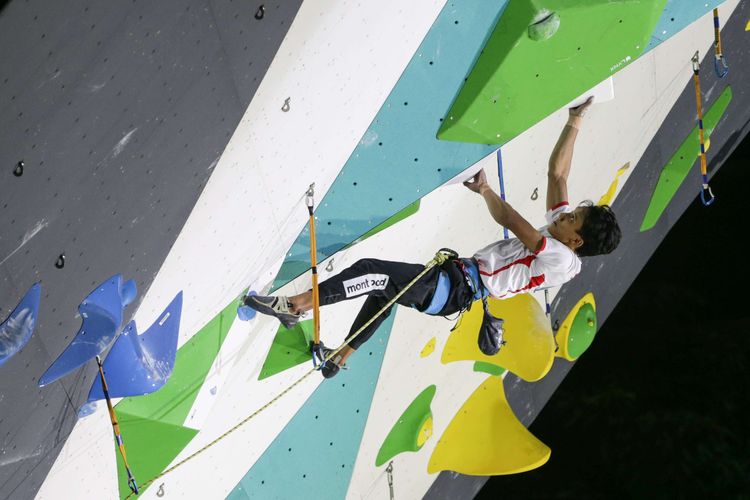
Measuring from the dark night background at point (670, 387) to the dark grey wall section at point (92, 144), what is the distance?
4.36 m

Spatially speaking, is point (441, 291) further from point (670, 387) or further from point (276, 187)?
point (670, 387)

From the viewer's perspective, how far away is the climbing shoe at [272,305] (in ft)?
9.35

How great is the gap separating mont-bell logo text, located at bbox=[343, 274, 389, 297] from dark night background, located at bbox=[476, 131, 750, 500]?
12.7 feet

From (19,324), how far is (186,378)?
2.03ft

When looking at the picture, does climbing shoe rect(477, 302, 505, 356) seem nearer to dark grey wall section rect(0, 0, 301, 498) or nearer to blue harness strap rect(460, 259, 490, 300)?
blue harness strap rect(460, 259, 490, 300)

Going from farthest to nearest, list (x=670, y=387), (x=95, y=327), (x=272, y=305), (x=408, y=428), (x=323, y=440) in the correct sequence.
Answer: (x=670, y=387) < (x=408, y=428) < (x=323, y=440) < (x=272, y=305) < (x=95, y=327)

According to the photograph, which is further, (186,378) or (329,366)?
(329,366)

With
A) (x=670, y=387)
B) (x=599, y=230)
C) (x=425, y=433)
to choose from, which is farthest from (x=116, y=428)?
(x=670, y=387)

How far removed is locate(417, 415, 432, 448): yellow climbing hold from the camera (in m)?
4.11

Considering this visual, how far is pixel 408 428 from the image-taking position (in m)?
4.03

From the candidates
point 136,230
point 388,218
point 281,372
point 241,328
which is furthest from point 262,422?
point 136,230

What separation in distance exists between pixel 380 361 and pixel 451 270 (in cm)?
75

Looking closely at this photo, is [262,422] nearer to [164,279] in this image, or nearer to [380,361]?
[380,361]

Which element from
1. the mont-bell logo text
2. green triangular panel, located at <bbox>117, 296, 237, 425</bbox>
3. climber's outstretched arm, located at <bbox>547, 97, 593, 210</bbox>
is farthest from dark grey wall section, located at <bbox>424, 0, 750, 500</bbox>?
green triangular panel, located at <bbox>117, 296, 237, 425</bbox>
